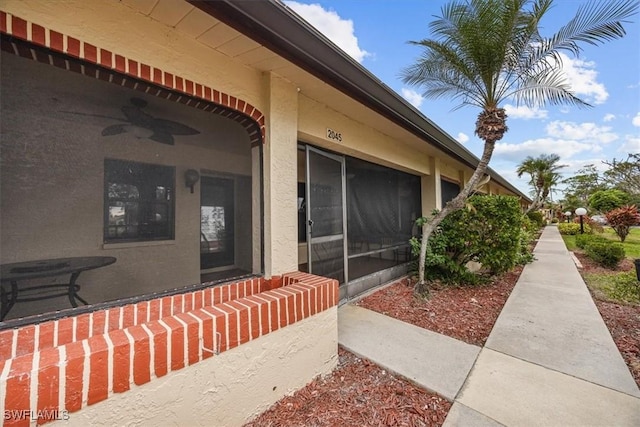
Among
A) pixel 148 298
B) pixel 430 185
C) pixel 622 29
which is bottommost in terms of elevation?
pixel 148 298

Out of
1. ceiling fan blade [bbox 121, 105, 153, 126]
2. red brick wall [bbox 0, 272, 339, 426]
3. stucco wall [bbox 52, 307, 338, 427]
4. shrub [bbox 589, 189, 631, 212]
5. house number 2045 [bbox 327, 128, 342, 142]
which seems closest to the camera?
red brick wall [bbox 0, 272, 339, 426]

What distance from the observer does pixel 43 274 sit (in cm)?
262

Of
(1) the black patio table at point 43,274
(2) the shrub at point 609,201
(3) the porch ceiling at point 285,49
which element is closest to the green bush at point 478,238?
(3) the porch ceiling at point 285,49

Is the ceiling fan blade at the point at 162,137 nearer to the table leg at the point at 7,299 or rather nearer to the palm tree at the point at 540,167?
the table leg at the point at 7,299

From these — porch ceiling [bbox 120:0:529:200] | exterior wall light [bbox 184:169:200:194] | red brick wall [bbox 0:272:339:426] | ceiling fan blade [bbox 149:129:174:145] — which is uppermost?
porch ceiling [bbox 120:0:529:200]

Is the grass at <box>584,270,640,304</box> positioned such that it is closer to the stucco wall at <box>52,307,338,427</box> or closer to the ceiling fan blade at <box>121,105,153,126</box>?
the stucco wall at <box>52,307,338,427</box>

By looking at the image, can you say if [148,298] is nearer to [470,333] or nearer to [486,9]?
[470,333]

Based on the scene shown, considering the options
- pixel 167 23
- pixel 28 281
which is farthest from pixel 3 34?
pixel 28 281

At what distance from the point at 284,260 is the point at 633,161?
33.9 metres

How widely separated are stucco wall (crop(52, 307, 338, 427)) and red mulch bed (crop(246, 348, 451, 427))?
103 millimetres

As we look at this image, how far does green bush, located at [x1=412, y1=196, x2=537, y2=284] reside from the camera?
5605mm

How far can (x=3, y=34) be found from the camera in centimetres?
161

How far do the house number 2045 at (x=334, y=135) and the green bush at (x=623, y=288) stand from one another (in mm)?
6030

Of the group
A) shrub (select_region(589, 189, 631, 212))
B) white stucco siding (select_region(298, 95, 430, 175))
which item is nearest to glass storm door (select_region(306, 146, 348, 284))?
white stucco siding (select_region(298, 95, 430, 175))
